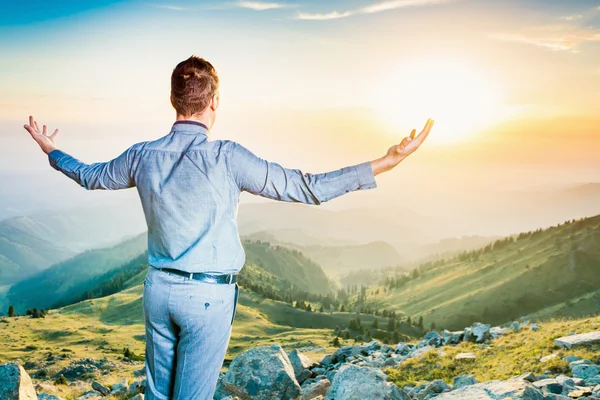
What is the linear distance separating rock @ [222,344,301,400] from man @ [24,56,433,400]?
8.80m

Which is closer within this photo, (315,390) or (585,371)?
(585,371)

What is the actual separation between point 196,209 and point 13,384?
862 cm

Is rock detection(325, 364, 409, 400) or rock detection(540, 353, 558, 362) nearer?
rock detection(325, 364, 409, 400)

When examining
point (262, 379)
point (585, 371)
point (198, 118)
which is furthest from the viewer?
point (585, 371)

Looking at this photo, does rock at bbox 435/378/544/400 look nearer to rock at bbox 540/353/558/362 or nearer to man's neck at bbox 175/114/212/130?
rock at bbox 540/353/558/362

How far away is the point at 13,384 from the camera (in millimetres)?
10547

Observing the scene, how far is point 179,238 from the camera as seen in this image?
185 inches

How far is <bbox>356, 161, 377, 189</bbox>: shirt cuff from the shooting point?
5014 millimetres

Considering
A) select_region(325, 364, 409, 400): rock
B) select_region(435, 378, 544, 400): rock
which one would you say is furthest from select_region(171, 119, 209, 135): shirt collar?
select_region(325, 364, 409, 400): rock

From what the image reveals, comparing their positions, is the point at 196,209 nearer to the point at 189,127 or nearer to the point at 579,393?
the point at 189,127

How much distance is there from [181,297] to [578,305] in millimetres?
179122

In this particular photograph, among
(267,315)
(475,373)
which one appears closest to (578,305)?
(267,315)

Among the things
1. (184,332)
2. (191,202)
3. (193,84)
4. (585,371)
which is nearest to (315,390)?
(585,371)

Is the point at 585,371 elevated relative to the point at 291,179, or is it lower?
lower
